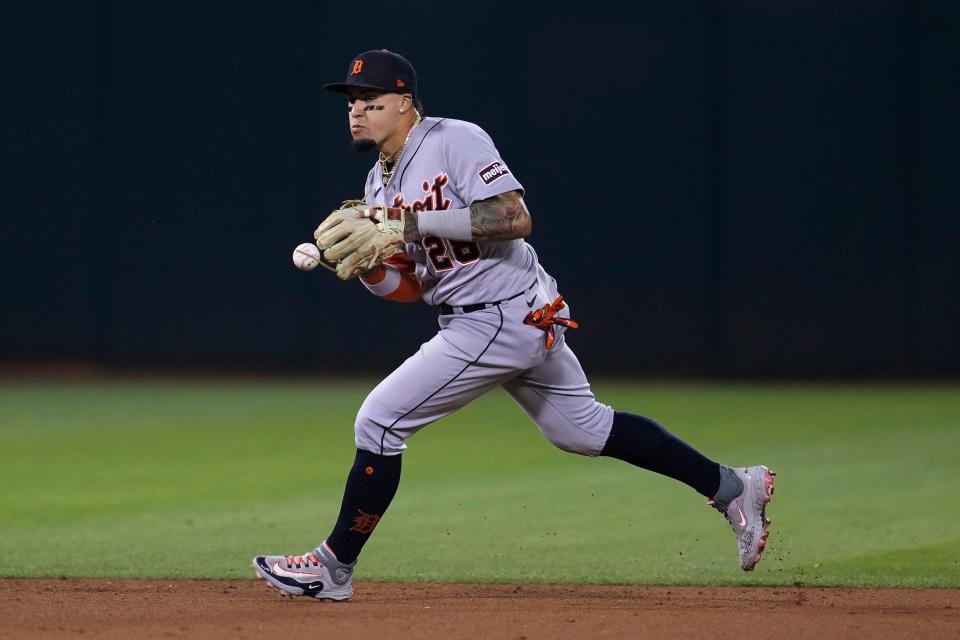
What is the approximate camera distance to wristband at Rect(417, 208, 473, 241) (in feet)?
13.8

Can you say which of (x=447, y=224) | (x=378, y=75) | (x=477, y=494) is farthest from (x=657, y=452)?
(x=477, y=494)

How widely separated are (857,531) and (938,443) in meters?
3.05

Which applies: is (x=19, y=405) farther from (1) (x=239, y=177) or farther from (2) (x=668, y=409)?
(2) (x=668, y=409)

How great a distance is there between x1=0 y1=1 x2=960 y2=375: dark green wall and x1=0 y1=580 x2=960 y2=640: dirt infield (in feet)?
27.7

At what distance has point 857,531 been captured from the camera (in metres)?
6.02

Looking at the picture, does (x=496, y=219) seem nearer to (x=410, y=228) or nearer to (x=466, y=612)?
(x=410, y=228)

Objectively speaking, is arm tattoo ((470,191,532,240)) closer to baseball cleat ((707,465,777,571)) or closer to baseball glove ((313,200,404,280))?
baseball glove ((313,200,404,280))

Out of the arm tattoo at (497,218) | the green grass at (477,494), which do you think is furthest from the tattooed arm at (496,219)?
the green grass at (477,494)

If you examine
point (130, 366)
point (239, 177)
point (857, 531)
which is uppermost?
point (239, 177)

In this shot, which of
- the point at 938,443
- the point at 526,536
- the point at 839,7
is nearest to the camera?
the point at 526,536

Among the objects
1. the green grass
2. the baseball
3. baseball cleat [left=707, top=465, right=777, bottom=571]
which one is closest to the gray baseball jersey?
the baseball

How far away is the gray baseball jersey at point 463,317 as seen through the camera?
4.28 metres

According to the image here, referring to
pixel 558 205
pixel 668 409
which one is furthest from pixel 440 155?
pixel 558 205

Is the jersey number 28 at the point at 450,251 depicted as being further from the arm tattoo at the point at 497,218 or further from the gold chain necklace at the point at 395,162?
the gold chain necklace at the point at 395,162
